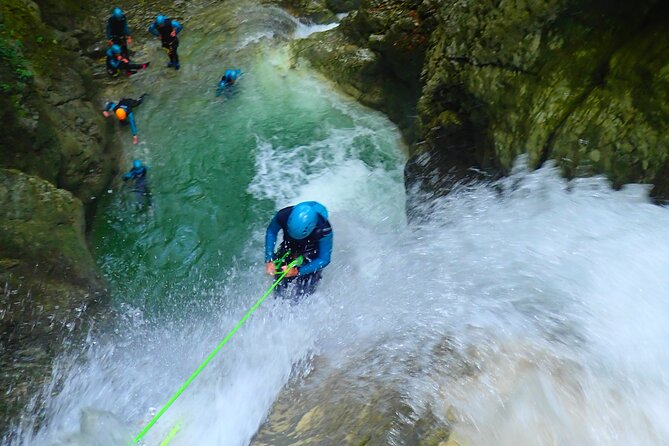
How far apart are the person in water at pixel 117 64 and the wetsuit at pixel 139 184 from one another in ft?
12.3

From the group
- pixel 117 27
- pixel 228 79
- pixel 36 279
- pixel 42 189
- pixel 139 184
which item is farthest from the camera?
pixel 117 27

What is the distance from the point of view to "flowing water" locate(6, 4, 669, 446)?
3.15 m

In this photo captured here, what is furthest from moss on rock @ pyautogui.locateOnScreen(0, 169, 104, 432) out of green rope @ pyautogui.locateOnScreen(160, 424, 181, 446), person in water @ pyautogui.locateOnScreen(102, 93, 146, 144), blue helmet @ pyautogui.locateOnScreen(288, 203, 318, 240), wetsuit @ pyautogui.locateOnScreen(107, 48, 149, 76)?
wetsuit @ pyautogui.locateOnScreen(107, 48, 149, 76)

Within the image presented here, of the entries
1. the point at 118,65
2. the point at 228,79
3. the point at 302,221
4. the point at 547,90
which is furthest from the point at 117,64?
the point at 547,90

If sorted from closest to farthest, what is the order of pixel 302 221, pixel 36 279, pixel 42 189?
1. pixel 302 221
2. pixel 36 279
3. pixel 42 189

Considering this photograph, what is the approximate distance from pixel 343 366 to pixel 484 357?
1.40 meters

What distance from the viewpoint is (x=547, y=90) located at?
16.2 ft

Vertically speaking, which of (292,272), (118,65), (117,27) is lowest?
(292,272)

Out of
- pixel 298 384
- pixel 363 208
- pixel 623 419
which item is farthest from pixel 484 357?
pixel 363 208

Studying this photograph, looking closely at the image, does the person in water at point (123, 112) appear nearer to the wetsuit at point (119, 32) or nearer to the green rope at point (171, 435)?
the wetsuit at point (119, 32)

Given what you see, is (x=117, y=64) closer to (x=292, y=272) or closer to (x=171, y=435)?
(x=292, y=272)

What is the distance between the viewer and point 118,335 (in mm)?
5727

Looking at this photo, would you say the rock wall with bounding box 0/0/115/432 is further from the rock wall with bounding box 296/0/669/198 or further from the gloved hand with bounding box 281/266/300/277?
the rock wall with bounding box 296/0/669/198

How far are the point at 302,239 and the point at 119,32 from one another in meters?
8.61
